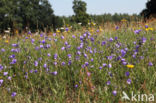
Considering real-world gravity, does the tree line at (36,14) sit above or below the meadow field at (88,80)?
above

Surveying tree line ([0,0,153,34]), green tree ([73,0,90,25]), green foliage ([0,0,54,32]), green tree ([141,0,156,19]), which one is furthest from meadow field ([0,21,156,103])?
green foliage ([0,0,54,32])

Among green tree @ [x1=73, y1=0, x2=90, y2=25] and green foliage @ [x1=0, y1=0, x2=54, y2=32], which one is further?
green tree @ [x1=73, y1=0, x2=90, y2=25]

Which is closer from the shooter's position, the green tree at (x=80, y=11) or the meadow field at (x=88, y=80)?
the meadow field at (x=88, y=80)

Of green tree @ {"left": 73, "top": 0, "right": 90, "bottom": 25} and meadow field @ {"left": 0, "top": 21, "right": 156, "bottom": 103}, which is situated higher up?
green tree @ {"left": 73, "top": 0, "right": 90, "bottom": 25}

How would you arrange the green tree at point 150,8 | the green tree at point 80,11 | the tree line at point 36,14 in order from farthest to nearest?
the green tree at point 80,11 → the tree line at point 36,14 → the green tree at point 150,8

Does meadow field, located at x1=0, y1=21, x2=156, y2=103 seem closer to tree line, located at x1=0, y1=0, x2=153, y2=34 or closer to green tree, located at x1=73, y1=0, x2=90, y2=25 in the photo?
tree line, located at x1=0, y1=0, x2=153, y2=34

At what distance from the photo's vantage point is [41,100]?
258 centimetres

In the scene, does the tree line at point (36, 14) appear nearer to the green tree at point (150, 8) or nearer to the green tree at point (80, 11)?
the green tree at point (80, 11)

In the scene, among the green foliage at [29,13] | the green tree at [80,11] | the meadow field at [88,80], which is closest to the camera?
the meadow field at [88,80]

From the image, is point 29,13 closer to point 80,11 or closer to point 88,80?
point 80,11

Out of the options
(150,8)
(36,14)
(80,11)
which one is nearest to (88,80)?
(150,8)

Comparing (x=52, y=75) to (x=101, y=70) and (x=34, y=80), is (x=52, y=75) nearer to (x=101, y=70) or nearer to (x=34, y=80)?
(x=34, y=80)

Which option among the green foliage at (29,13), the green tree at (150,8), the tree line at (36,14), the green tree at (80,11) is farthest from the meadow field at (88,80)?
the green foliage at (29,13)

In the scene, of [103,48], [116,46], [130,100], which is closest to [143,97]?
[130,100]
